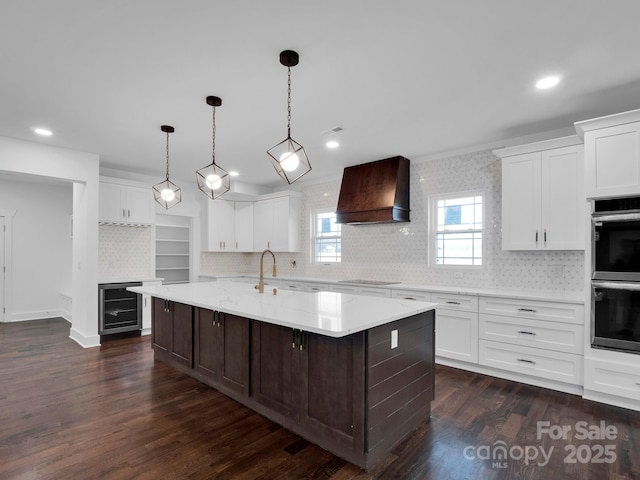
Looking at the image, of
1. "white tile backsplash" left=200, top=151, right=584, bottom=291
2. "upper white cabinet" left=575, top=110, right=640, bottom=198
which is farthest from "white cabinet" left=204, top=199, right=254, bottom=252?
"upper white cabinet" left=575, top=110, right=640, bottom=198

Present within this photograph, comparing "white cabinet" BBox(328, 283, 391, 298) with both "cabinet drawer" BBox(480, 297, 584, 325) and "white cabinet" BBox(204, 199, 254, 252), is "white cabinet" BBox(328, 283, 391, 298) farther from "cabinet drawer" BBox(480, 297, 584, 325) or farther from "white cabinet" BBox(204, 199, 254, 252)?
"white cabinet" BBox(204, 199, 254, 252)

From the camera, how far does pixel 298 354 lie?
2436 millimetres

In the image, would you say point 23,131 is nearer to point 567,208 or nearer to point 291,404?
point 291,404

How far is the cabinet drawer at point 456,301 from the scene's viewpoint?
383 centimetres

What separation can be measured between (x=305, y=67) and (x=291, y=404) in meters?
2.48

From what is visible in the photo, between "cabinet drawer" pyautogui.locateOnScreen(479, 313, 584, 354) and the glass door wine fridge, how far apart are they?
4964 mm

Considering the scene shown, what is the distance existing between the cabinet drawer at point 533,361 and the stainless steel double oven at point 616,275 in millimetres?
321

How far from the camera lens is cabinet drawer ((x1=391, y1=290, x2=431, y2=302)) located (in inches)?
165

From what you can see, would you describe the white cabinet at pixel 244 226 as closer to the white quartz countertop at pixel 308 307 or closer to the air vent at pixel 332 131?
the white quartz countertop at pixel 308 307

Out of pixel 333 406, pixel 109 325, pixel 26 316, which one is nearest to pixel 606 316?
pixel 333 406

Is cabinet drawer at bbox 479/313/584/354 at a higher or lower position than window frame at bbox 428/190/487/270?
lower

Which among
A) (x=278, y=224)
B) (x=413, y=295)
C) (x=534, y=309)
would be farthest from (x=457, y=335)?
(x=278, y=224)

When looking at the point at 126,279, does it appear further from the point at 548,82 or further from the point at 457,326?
the point at 548,82

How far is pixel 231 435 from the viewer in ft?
8.23
